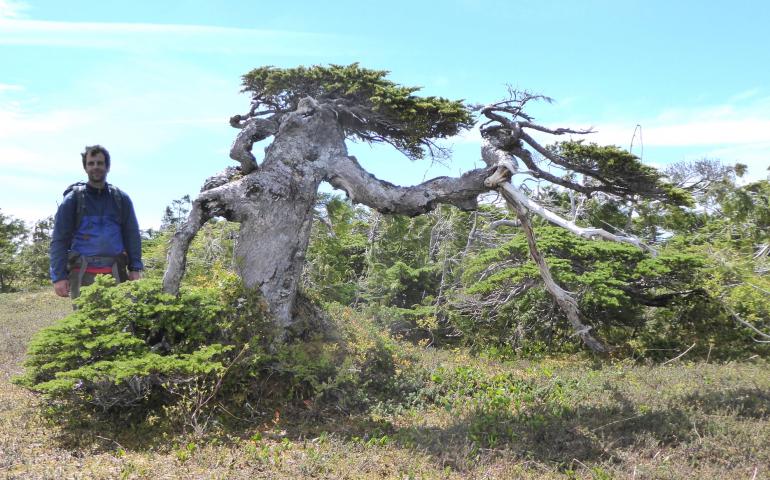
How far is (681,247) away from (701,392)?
282 inches

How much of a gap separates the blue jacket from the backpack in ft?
0.08

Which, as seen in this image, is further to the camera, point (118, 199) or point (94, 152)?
point (118, 199)

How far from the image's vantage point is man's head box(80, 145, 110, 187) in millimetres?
6824

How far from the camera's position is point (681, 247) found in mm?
14695

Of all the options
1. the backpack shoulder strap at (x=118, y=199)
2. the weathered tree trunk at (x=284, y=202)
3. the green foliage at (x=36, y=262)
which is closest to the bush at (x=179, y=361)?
A: the weathered tree trunk at (x=284, y=202)

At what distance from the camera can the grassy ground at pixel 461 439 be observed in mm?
5285

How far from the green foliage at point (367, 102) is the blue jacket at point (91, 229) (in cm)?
331

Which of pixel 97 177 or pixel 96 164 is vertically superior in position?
pixel 96 164

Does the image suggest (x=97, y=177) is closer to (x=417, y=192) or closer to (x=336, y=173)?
(x=336, y=173)

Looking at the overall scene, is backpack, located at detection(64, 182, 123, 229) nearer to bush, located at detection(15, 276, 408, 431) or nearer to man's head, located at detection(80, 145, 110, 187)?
man's head, located at detection(80, 145, 110, 187)

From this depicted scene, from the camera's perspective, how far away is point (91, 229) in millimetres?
6812

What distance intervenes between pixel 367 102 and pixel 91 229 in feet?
14.1

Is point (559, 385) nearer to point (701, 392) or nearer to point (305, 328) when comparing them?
point (701, 392)

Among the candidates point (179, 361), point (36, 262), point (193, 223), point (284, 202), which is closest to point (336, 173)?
point (284, 202)
